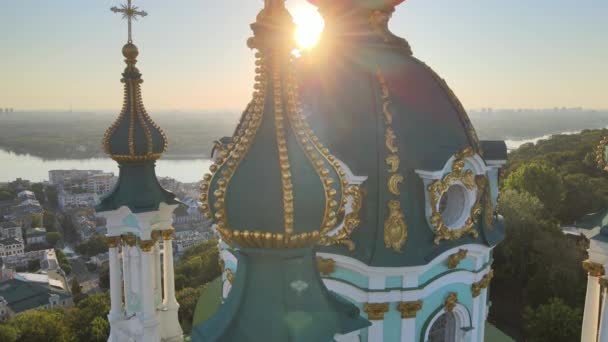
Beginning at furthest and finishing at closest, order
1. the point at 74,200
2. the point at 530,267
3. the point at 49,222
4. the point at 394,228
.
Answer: the point at 74,200, the point at 49,222, the point at 530,267, the point at 394,228

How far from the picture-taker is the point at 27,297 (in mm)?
54781

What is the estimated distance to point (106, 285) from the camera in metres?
55.0

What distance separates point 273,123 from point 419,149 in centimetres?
657

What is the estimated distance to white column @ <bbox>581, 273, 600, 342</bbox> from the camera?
10.0m

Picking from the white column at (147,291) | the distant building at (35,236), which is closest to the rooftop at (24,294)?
the distant building at (35,236)

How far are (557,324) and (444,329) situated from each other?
15.0m

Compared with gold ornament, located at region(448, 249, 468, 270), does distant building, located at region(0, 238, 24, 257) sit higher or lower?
lower

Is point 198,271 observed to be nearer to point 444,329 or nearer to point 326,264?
point 444,329

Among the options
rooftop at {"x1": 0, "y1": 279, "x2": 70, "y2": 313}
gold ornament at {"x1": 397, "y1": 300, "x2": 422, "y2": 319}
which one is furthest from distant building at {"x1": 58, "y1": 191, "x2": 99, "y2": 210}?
gold ornament at {"x1": 397, "y1": 300, "x2": 422, "y2": 319}

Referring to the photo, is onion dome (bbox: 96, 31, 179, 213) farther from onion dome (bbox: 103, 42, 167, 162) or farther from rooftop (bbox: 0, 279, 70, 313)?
rooftop (bbox: 0, 279, 70, 313)

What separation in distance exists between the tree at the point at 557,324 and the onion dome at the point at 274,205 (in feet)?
72.2

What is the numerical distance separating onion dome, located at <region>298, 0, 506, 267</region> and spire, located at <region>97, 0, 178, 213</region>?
3.53 meters

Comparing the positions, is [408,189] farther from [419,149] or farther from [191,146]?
[191,146]

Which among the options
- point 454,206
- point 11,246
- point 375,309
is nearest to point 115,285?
point 375,309
